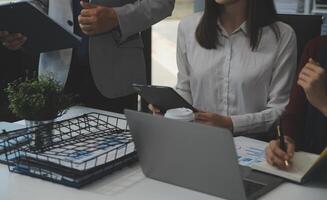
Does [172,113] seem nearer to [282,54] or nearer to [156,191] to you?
[156,191]

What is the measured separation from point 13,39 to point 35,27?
0.16 m

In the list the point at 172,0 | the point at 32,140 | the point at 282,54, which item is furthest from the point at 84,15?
the point at 282,54

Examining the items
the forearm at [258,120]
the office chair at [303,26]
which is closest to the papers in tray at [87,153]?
the forearm at [258,120]

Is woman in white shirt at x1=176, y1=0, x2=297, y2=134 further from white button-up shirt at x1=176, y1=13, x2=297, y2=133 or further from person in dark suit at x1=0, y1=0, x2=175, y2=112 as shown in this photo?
person in dark suit at x1=0, y1=0, x2=175, y2=112

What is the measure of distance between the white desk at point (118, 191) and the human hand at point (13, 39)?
0.76 meters

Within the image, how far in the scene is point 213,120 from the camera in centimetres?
181

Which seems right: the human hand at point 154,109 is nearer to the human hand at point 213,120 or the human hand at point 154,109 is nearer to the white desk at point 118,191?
the human hand at point 213,120

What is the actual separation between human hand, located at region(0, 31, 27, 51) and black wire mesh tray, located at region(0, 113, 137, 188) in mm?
494

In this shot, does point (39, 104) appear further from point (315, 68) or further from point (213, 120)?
point (315, 68)

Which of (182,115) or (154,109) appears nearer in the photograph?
(182,115)

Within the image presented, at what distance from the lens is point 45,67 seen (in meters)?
2.29

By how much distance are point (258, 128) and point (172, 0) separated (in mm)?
741

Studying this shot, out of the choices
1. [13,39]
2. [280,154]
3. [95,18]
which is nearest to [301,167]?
[280,154]

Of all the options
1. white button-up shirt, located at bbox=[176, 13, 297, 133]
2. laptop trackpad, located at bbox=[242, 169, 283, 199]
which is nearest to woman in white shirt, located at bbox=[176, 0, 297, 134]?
white button-up shirt, located at bbox=[176, 13, 297, 133]
